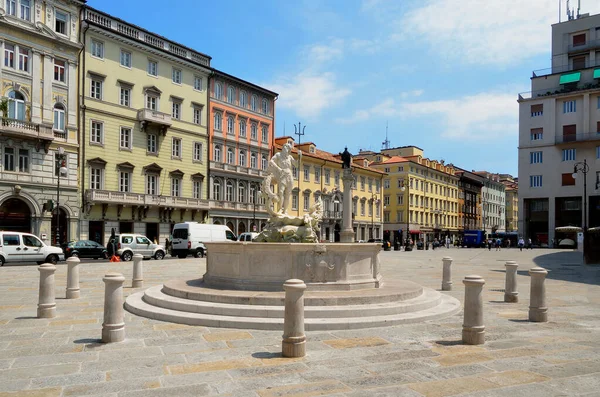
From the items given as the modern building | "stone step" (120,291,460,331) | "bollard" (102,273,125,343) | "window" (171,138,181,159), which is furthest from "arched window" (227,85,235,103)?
"bollard" (102,273,125,343)

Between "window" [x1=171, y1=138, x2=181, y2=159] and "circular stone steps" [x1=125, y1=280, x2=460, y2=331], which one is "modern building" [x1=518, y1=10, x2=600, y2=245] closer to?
"window" [x1=171, y1=138, x2=181, y2=159]

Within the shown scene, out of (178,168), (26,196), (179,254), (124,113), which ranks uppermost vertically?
(124,113)

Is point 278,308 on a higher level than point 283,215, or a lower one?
lower

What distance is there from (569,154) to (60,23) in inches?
2083

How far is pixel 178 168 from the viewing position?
43.0m

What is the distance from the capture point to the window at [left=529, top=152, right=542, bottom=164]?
57.8 m

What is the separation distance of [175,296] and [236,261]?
58.3 inches

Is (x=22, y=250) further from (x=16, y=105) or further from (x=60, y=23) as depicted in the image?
(x=60, y=23)

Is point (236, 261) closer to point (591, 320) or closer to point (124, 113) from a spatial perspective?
point (591, 320)

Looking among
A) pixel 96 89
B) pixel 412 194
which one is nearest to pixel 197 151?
pixel 96 89

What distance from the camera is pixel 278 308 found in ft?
29.1

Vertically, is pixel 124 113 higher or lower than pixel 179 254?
higher

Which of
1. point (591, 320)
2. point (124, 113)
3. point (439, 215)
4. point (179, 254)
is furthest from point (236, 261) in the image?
point (439, 215)

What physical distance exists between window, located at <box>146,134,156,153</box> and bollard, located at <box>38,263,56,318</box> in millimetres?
32449
